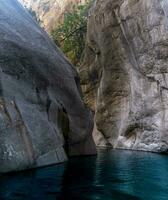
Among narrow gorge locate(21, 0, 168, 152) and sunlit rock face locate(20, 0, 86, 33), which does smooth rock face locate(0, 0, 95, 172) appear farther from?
sunlit rock face locate(20, 0, 86, 33)

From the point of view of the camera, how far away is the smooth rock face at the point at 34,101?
51.2 feet

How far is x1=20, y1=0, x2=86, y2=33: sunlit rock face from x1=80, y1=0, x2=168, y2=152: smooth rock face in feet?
89.0

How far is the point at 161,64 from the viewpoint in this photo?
32312 millimetres

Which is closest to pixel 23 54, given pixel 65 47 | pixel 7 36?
pixel 7 36

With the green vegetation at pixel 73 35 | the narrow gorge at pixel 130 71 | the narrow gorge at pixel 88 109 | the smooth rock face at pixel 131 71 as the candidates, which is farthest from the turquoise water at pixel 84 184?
the green vegetation at pixel 73 35

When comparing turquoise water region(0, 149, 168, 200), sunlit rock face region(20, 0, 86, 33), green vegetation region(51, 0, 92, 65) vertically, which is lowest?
turquoise water region(0, 149, 168, 200)

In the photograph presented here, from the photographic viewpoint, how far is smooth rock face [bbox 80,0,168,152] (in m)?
32.4

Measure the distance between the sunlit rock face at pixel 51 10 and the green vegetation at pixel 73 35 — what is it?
51.1ft

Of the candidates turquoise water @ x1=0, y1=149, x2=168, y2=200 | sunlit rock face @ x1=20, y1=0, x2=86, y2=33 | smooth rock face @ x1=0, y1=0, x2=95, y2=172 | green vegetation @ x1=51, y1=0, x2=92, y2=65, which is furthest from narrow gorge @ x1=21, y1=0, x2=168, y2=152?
sunlit rock face @ x1=20, y1=0, x2=86, y2=33

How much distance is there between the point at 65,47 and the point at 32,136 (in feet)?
125

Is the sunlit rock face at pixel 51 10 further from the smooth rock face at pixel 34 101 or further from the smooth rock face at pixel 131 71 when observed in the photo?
the smooth rock face at pixel 34 101

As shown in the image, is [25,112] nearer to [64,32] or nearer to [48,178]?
[48,178]

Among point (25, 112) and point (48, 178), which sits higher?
point (25, 112)

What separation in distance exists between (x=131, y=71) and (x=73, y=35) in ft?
62.8
